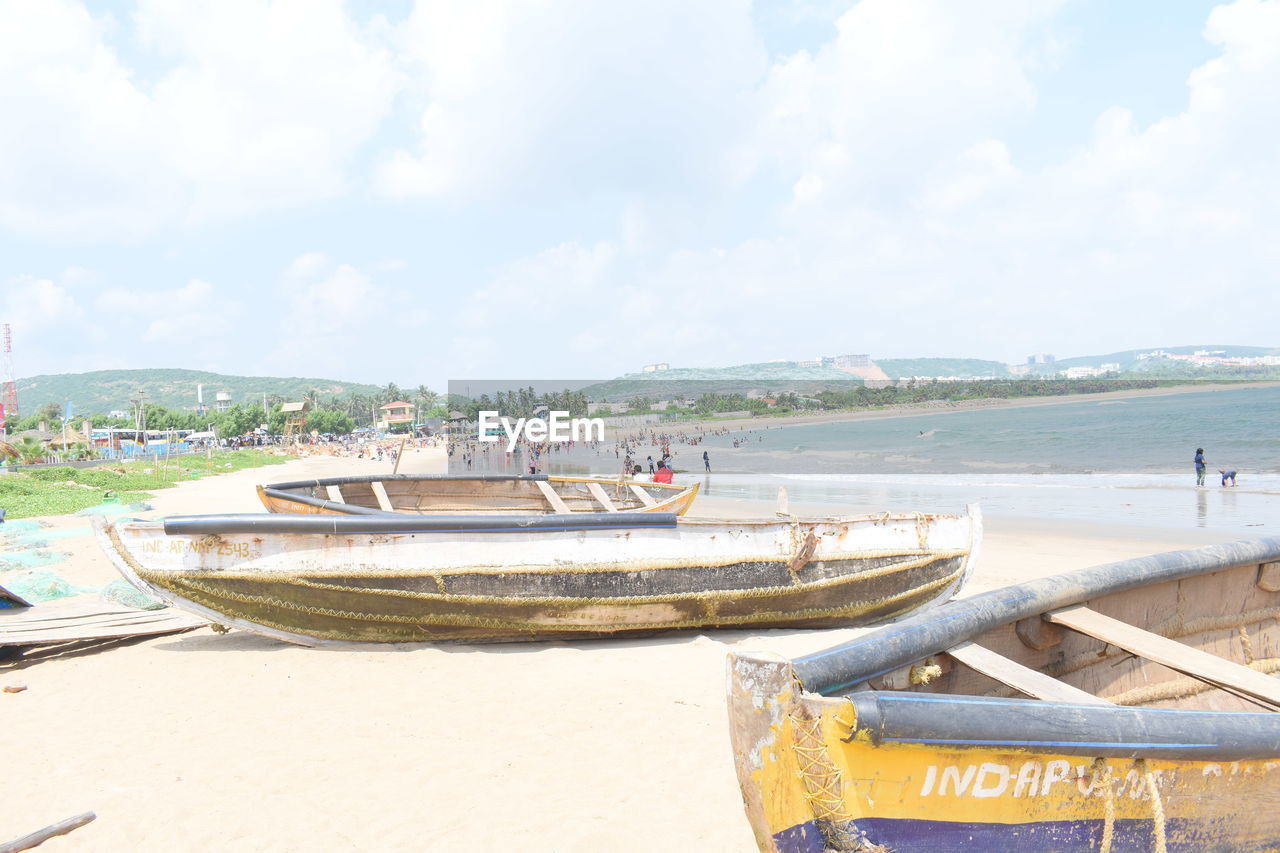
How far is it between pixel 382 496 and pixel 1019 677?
10.1 meters

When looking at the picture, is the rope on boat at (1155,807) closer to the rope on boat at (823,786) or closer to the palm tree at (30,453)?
the rope on boat at (823,786)

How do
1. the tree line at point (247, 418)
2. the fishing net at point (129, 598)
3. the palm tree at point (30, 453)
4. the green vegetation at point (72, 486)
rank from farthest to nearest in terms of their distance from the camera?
the tree line at point (247, 418)
the palm tree at point (30, 453)
the green vegetation at point (72, 486)
the fishing net at point (129, 598)

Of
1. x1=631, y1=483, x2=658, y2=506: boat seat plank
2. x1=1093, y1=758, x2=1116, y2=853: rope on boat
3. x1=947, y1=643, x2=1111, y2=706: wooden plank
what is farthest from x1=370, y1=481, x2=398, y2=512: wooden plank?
x1=1093, y1=758, x2=1116, y2=853: rope on boat

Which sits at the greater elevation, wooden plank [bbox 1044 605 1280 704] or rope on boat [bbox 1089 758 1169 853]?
wooden plank [bbox 1044 605 1280 704]

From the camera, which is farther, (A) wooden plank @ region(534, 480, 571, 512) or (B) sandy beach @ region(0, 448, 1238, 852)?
(A) wooden plank @ region(534, 480, 571, 512)

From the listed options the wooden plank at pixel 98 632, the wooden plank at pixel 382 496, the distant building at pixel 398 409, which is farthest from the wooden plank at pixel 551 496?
the distant building at pixel 398 409

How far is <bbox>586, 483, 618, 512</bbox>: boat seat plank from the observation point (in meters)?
11.5

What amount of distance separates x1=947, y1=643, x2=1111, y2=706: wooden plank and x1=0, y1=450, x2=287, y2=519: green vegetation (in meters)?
20.7

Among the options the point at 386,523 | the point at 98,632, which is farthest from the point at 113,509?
the point at 386,523

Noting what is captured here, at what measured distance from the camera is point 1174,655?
3.38 m

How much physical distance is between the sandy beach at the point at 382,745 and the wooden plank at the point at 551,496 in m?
3.87

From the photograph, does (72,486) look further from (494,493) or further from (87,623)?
(87,623)

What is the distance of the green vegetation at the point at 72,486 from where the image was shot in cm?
1864

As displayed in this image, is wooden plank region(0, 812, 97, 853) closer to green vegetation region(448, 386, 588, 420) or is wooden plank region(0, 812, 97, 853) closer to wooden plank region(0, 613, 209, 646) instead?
wooden plank region(0, 613, 209, 646)
